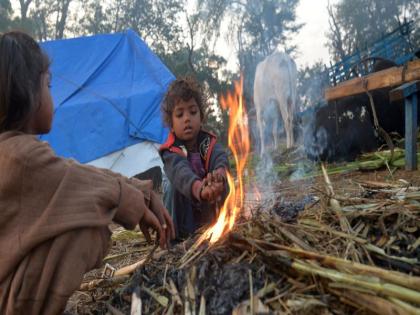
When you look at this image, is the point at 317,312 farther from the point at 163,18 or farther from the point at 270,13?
the point at 270,13

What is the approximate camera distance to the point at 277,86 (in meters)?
12.1

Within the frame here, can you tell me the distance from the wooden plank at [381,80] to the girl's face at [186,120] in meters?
3.73

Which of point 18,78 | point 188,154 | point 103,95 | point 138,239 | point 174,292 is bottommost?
point 138,239

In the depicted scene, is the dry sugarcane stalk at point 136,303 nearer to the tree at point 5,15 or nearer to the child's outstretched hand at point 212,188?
the child's outstretched hand at point 212,188

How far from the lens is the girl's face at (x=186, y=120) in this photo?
10.6 feet

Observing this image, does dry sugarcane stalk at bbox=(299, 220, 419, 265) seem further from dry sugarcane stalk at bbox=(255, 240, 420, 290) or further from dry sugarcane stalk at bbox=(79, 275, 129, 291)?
dry sugarcane stalk at bbox=(79, 275, 129, 291)

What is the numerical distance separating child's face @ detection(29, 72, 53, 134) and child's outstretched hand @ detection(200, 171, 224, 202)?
3.40 feet

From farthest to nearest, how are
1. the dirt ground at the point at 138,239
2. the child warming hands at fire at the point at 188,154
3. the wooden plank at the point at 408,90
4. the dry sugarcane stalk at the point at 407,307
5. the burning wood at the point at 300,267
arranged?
the wooden plank at the point at 408,90, the child warming hands at fire at the point at 188,154, the dirt ground at the point at 138,239, the burning wood at the point at 300,267, the dry sugarcane stalk at the point at 407,307

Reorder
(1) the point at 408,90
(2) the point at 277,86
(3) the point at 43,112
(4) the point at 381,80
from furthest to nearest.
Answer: (2) the point at 277,86
(4) the point at 381,80
(1) the point at 408,90
(3) the point at 43,112

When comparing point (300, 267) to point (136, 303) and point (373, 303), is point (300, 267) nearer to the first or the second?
point (373, 303)

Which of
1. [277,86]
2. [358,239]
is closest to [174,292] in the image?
[358,239]

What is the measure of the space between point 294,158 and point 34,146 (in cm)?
771

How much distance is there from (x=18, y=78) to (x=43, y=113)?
0.20 m

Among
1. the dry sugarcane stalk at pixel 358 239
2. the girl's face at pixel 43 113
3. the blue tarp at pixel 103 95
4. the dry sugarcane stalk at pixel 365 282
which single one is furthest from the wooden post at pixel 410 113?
the blue tarp at pixel 103 95
